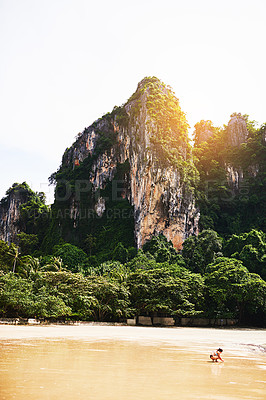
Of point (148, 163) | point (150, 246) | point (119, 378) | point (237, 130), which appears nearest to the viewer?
point (119, 378)

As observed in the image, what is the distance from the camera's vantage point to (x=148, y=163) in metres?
57.9

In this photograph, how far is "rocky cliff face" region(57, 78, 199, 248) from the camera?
5656cm

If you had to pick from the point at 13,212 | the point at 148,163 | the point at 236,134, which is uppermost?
the point at 236,134

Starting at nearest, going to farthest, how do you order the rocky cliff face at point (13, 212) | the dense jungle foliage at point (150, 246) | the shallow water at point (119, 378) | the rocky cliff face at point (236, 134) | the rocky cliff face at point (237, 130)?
the shallow water at point (119, 378) → the dense jungle foliage at point (150, 246) → the rocky cliff face at point (236, 134) → the rocky cliff face at point (237, 130) → the rocky cliff face at point (13, 212)

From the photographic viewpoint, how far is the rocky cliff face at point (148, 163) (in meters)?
56.6

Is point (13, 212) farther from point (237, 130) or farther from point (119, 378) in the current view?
point (119, 378)

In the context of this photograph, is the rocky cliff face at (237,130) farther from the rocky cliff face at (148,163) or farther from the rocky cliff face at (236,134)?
the rocky cliff face at (148,163)

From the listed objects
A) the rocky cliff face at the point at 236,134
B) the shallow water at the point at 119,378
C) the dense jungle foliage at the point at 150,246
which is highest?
the rocky cliff face at the point at 236,134

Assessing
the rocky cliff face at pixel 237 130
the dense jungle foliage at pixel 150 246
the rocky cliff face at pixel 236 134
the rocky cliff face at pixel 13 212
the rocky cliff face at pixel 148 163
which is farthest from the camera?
the rocky cliff face at pixel 13 212

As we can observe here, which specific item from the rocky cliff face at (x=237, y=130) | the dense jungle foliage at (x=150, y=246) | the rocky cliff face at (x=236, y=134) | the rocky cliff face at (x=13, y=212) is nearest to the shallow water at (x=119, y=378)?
the dense jungle foliage at (x=150, y=246)

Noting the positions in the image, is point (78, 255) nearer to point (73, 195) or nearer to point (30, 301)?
point (73, 195)

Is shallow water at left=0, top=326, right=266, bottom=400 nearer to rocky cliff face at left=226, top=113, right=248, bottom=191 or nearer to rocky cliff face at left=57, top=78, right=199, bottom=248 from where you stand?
rocky cliff face at left=57, top=78, right=199, bottom=248

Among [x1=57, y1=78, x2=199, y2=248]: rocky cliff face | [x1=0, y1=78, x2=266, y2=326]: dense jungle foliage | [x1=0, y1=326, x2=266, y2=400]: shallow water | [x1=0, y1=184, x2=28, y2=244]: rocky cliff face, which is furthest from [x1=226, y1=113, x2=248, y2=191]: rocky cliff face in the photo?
[x1=0, y1=326, x2=266, y2=400]: shallow water

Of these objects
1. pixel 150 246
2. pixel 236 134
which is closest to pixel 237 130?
pixel 236 134
